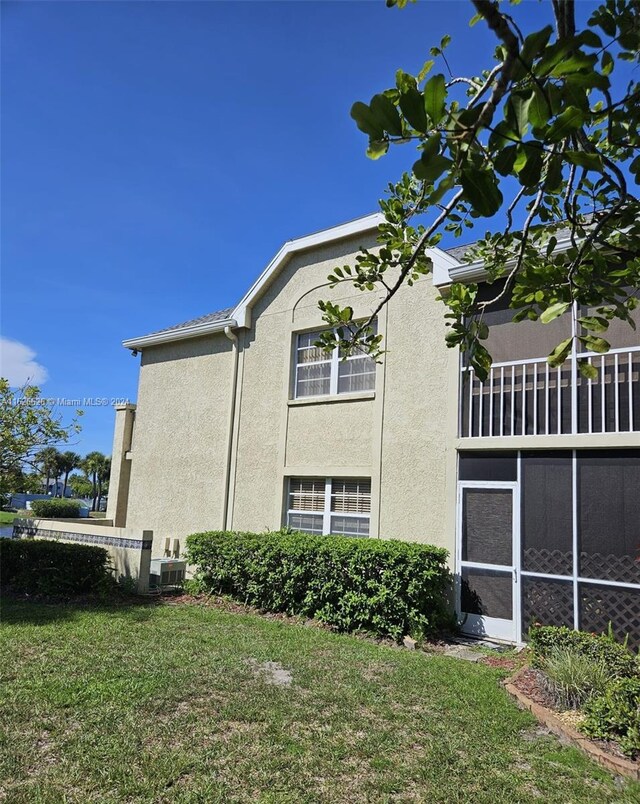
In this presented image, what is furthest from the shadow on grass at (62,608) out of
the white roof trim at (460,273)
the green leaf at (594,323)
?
the green leaf at (594,323)

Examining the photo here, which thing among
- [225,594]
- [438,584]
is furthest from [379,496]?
[225,594]

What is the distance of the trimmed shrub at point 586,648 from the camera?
6.25 m

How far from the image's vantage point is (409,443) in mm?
10727

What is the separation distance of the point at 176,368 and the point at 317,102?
10707 mm

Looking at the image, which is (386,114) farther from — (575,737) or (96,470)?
(96,470)

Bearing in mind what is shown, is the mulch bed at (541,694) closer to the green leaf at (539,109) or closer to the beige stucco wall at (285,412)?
the beige stucco wall at (285,412)

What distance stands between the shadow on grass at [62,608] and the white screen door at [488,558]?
18.4 feet

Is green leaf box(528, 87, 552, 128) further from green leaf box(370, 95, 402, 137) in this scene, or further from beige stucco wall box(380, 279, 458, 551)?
beige stucco wall box(380, 279, 458, 551)

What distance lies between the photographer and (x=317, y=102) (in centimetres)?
576

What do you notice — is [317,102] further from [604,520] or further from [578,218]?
[604,520]

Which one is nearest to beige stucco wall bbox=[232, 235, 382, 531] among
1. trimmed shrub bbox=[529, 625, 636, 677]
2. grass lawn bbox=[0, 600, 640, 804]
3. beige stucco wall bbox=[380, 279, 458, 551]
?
beige stucco wall bbox=[380, 279, 458, 551]

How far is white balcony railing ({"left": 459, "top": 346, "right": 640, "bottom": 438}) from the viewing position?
8.59 meters

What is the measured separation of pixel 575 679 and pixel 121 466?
45.9ft

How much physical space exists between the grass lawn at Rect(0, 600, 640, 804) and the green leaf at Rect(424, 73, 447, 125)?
4.42 m
